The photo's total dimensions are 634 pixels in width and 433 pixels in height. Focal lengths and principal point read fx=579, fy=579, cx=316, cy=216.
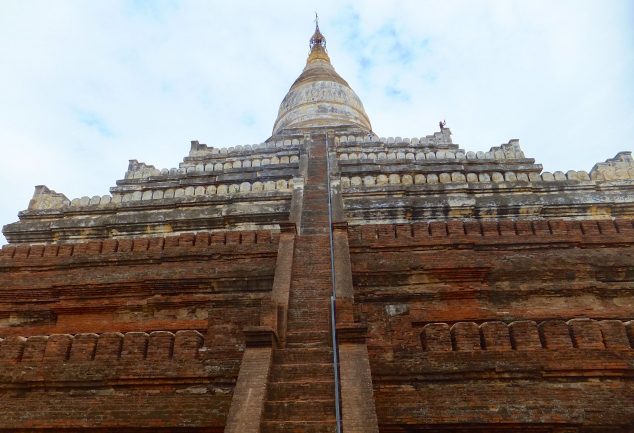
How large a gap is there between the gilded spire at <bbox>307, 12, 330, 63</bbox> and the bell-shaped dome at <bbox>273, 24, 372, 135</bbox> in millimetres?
3370

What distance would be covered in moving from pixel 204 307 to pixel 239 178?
5965 mm

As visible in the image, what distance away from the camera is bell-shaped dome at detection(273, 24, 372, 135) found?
2426 centimetres

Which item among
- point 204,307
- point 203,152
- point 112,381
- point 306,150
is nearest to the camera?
point 112,381

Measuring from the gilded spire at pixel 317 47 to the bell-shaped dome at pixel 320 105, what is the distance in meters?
3.37

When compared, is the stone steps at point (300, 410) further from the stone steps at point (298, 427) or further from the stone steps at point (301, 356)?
the stone steps at point (301, 356)

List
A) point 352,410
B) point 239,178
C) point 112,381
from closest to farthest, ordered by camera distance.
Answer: point 352,410 → point 112,381 → point 239,178

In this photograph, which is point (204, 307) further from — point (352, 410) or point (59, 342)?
point (352, 410)

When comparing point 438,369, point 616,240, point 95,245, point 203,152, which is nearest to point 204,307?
point 95,245

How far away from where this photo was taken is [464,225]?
11180mm

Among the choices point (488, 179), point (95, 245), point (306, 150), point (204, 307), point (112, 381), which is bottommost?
point (112, 381)

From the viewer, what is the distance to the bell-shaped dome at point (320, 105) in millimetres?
24258

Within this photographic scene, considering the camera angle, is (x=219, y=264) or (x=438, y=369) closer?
(x=438, y=369)

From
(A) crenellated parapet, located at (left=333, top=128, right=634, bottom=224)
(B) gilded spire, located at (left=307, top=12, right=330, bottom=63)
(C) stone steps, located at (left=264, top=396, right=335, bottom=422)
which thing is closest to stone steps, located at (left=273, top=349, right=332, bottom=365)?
(C) stone steps, located at (left=264, top=396, right=335, bottom=422)

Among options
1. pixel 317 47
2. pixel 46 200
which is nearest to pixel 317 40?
pixel 317 47
